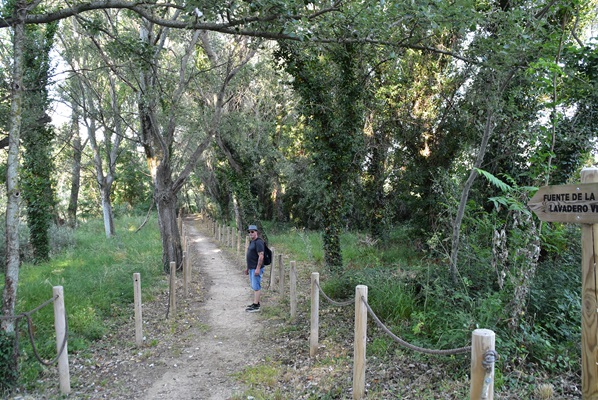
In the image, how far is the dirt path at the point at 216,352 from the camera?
5711 millimetres

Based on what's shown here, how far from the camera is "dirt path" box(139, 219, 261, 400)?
18.7ft

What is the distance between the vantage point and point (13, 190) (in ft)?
18.2

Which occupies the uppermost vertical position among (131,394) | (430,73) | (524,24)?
(430,73)

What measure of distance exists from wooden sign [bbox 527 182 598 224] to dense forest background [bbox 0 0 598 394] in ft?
4.64

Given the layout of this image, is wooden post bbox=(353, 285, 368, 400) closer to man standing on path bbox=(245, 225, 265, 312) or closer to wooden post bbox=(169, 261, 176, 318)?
man standing on path bbox=(245, 225, 265, 312)

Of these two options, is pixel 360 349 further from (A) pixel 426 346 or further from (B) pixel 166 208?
(B) pixel 166 208

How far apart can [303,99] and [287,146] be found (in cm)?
1141

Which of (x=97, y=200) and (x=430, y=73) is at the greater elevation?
(x=430, y=73)

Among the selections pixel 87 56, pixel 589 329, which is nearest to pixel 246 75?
pixel 87 56

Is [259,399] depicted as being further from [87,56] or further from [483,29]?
[87,56]

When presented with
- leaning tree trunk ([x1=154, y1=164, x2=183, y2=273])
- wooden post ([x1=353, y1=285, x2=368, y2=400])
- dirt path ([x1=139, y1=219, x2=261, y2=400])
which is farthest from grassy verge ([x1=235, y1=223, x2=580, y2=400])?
leaning tree trunk ([x1=154, y1=164, x2=183, y2=273])

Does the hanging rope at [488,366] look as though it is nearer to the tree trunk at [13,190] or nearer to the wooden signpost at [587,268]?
the wooden signpost at [587,268]

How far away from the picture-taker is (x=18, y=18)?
224 inches

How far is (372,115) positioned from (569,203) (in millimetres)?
10911
